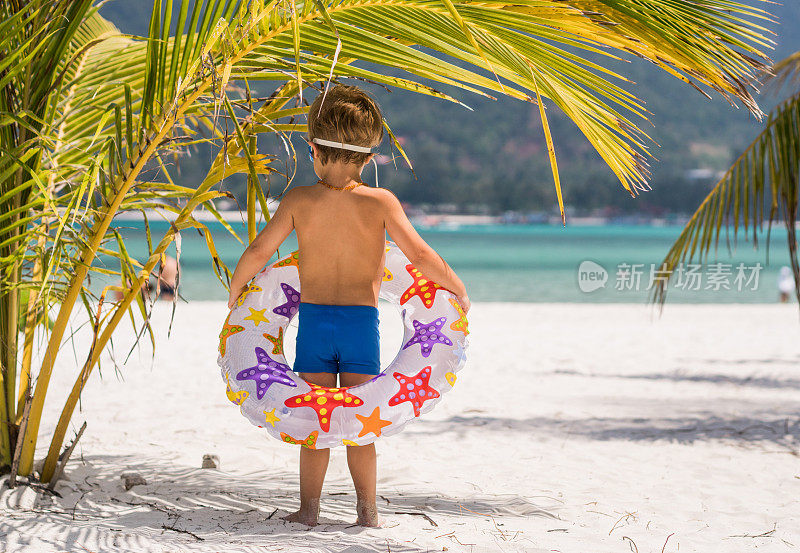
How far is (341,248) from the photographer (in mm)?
2121

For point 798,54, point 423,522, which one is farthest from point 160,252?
point 798,54

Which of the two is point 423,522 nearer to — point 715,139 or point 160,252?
point 160,252

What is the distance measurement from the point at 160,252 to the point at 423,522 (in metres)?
1.19

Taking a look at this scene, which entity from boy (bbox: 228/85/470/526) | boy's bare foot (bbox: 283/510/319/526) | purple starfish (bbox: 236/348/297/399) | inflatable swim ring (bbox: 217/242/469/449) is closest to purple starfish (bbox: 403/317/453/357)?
inflatable swim ring (bbox: 217/242/469/449)

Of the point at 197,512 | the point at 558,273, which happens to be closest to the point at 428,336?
the point at 197,512

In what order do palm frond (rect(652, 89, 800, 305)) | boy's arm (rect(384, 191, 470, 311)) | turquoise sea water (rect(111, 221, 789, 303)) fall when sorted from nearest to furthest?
boy's arm (rect(384, 191, 470, 311)) < palm frond (rect(652, 89, 800, 305)) < turquoise sea water (rect(111, 221, 789, 303))

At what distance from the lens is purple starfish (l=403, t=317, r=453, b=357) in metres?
2.15

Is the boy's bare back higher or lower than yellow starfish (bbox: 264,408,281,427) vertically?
higher

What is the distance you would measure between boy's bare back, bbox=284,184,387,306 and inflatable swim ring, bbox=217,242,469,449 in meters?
0.18

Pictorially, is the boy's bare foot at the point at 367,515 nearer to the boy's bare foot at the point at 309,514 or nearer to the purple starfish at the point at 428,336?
the boy's bare foot at the point at 309,514

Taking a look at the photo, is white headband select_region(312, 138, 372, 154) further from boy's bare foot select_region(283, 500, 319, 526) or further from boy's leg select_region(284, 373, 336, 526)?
boy's bare foot select_region(283, 500, 319, 526)

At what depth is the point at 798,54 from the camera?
436 centimetres

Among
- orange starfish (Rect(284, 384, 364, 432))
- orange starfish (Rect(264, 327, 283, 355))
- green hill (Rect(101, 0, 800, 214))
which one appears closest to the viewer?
orange starfish (Rect(284, 384, 364, 432))

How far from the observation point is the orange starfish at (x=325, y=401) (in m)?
1.99
